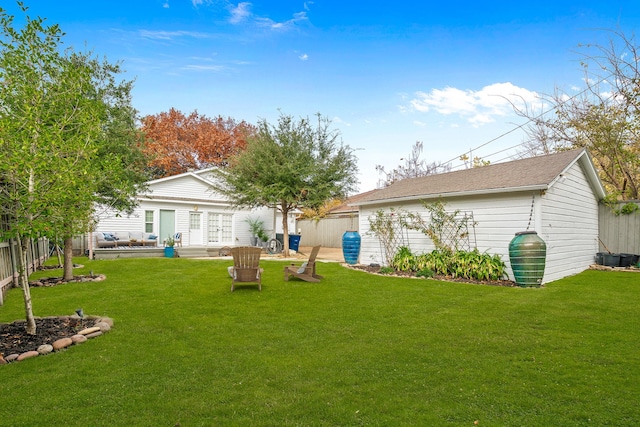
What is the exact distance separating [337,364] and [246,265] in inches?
189

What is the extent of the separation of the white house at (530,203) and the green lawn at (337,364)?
8.14 feet

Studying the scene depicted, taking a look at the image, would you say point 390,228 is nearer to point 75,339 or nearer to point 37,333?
point 75,339

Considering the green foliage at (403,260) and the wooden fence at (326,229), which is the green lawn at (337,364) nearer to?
the green foliage at (403,260)

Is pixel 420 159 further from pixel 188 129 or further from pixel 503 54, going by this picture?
pixel 188 129

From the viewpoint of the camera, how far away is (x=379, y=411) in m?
2.77

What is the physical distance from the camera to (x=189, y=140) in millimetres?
31891

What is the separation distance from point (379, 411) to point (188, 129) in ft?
108

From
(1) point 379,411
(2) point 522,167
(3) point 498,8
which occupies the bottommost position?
(1) point 379,411

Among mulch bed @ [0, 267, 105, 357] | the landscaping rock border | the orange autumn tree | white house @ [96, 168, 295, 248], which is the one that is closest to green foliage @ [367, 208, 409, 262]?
the landscaping rock border

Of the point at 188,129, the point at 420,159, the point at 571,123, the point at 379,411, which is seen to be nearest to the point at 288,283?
the point at 379,411

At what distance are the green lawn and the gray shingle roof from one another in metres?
3.06

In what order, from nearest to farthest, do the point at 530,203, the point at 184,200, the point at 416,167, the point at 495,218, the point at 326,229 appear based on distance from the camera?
the point at 530,203 < the point at 495,218 < the point at 184,200 < the point at 326,229 < the point at 416,167

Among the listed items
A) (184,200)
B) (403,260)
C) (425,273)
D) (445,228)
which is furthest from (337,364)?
(184,200)

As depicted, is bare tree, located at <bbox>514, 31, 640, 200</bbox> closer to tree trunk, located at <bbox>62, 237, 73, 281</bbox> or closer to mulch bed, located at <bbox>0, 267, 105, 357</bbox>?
mulch bed, located at <bbox>0, 267, 105, 357</bbox>
